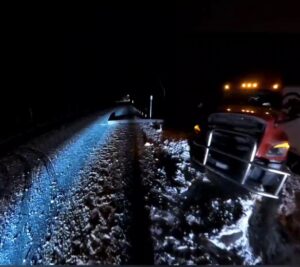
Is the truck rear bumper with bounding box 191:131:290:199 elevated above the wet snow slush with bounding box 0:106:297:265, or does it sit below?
above

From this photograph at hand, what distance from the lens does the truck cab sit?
4238 mm

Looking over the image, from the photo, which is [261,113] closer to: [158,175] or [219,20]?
[158,175]

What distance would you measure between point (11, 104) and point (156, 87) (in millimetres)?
9539

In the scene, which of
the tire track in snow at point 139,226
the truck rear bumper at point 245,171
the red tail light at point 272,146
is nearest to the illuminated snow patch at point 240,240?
the truck rear bumper at point 245,171

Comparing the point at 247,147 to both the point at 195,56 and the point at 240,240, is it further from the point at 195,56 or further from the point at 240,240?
the point at 195,56

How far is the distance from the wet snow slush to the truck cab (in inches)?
17.2

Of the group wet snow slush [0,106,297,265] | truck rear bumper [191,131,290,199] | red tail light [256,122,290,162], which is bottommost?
wet snow slush [0,106,297,265]

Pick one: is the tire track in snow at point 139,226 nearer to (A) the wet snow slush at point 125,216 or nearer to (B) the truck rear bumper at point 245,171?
(A) the wet snow slush at point 125,216

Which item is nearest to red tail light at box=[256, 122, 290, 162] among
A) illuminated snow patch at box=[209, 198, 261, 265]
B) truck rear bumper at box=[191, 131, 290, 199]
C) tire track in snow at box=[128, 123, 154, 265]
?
truck rear bumper at box=[191, 131, 290, 199]

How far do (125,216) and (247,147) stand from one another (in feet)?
8.01

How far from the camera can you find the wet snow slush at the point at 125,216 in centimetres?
327

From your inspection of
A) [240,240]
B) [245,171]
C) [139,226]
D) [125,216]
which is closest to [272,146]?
[245,171]

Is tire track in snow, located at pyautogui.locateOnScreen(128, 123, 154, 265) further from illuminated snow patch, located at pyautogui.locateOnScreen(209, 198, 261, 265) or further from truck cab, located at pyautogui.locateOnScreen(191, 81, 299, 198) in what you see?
truck cab, located at pyautogui.locateOnScreen(191, 81, 299, 198)

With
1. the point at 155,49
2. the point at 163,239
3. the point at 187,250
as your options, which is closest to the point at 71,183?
the point at 163,239
